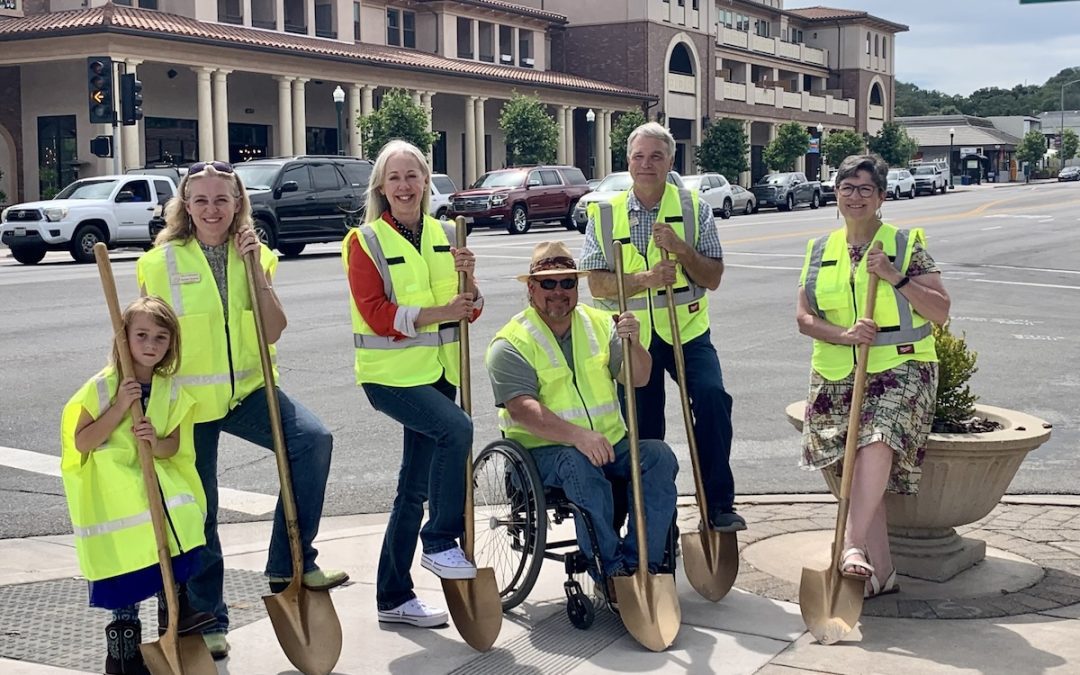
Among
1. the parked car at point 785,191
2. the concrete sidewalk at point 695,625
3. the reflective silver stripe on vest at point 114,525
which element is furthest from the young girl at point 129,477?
the parked car at point 785,191

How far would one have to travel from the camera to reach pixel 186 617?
478cm

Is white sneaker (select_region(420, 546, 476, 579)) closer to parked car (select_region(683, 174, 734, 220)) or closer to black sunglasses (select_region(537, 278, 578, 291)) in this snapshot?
black sunglasses (select_region(537, 278, 578, 291))

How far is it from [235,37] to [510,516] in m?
35.3

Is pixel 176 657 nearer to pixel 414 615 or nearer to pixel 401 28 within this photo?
pixel 414 615

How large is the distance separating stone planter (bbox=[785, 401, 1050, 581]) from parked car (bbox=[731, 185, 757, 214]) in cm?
3895

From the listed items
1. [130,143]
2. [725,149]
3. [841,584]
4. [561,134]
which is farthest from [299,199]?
[725,149]

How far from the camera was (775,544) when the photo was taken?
21.0 feet

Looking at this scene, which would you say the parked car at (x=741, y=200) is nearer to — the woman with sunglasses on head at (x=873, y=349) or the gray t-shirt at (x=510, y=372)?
the woman with sunglasses on head at (x=873, y=349)

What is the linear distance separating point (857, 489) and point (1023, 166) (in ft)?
378

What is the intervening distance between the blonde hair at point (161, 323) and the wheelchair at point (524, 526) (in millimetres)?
1457

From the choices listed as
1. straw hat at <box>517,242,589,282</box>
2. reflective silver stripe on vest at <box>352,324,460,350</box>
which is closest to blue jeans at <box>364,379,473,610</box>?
reflective silver stripe on vest at <box>352,324,460,350</box>

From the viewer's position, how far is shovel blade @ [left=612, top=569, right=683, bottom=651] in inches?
194

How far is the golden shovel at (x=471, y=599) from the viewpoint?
196 inches

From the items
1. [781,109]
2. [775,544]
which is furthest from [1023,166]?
[775,544]
